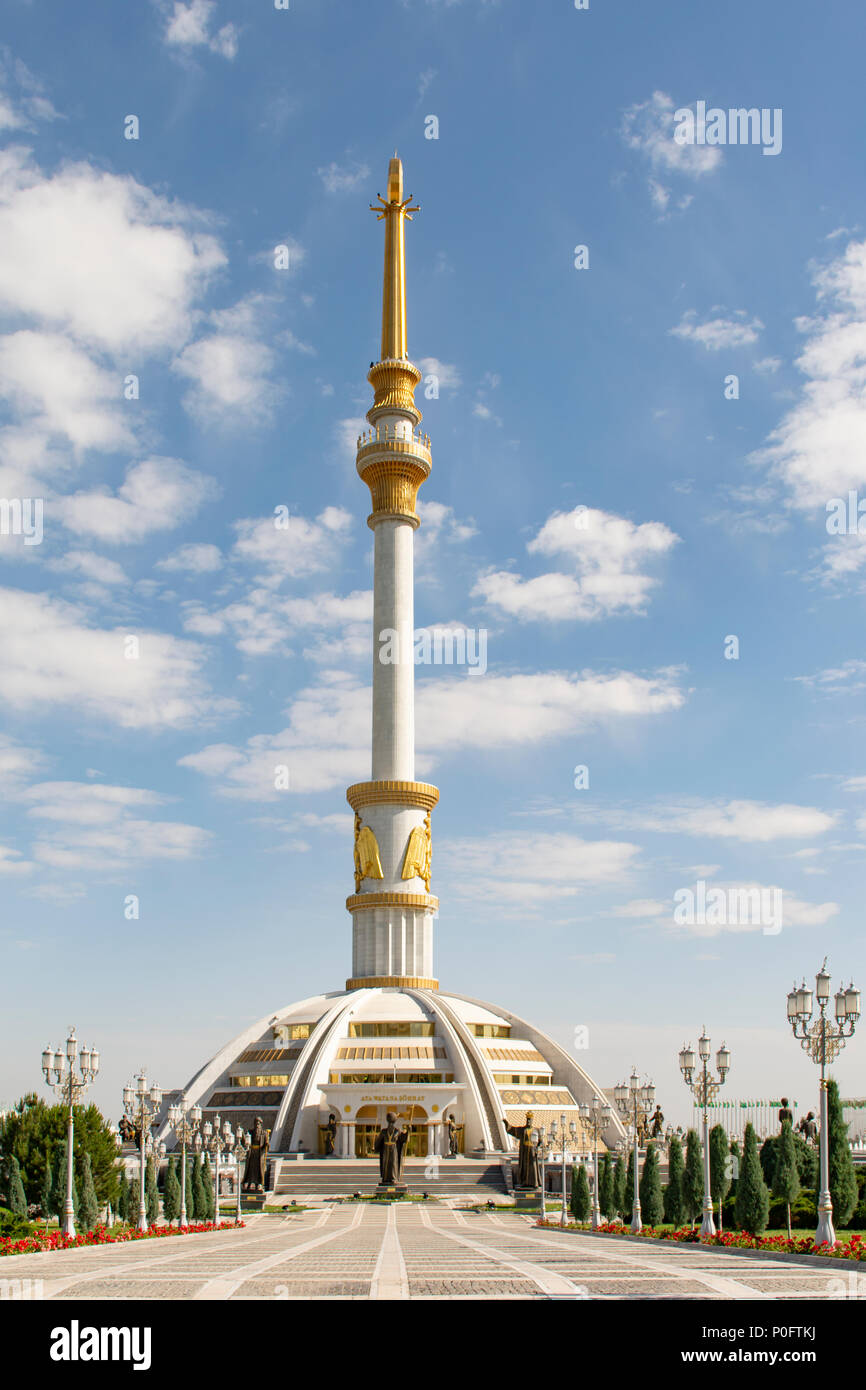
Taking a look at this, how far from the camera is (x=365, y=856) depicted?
228 feet

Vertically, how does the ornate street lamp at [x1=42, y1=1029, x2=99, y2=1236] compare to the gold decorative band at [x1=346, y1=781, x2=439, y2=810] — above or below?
below

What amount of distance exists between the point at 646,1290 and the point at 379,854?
54.2m

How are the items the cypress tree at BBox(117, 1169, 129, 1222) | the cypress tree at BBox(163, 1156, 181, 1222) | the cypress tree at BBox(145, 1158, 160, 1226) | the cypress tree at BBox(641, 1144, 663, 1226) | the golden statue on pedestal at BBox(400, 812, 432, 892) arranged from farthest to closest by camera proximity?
the golden statue on pedestal at BBox(400, 812, 432, 892)
the cypress tree at BBox(117, 1169, 129, 1222)
the cypress tree at BBox(163, 1156, 181, 1222)
the cypress tree at BBox(145, 1158, 160, 1226)
the cypress tree at BBox(641, 1144, 663, 1226)

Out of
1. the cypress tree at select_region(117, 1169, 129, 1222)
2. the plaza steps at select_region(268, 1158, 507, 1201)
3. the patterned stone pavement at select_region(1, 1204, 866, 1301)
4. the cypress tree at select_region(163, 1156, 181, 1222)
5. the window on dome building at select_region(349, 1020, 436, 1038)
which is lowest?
the plaza steps at select_region(268, 1158, 507, 1201)

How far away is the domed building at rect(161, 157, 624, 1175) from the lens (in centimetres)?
5809

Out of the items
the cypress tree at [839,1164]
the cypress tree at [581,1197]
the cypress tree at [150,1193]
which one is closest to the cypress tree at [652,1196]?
the cypress tree at [581,1197]

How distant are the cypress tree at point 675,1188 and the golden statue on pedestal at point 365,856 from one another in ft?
105

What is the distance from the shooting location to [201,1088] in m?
63.4

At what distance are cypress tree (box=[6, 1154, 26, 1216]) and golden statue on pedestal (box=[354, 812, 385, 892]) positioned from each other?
95.4 feet

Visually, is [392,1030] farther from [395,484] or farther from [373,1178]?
[395,484]

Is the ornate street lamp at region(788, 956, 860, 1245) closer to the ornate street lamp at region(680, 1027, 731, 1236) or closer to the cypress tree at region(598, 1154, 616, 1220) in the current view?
the ornate street lamp at region(680, 1027, 731, 1236)

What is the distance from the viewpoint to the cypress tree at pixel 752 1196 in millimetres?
Answer: 32469

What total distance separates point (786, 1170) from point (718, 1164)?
3647 millimetres

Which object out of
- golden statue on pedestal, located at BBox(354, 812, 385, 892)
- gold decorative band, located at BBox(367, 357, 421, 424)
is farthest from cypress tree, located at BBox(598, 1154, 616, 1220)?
gold decorative band, located at BBox(367, 357, 421, 424)
